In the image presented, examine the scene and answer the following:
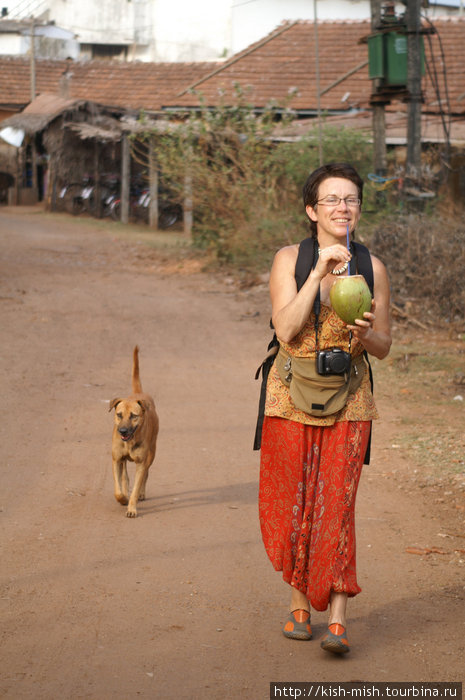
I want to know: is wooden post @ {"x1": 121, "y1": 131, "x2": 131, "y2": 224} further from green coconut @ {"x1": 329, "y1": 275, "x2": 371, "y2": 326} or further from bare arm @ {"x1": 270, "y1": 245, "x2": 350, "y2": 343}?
green coconut @ {"x1": 329, "y1": 275, "x2": 371, "y2": 326}

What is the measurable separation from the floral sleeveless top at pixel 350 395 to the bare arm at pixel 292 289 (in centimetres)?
9

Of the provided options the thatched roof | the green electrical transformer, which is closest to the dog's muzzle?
the green electrical transformer

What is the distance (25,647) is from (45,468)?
304 centimetres

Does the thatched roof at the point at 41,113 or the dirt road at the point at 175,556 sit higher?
the thatched roof at the point at 41,113

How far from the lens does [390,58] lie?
562 inches

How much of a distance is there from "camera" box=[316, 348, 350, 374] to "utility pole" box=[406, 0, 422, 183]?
10.7 metres

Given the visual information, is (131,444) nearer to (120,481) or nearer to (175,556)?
(120,481)

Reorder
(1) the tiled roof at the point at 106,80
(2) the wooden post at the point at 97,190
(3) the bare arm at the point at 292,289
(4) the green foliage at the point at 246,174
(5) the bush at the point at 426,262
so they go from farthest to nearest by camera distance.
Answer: (1) the tiled roof at the point at 106,80
(2) the wooden post at the point at 97,190
(4) the green foliage at the point at 246,174
(5) the bush at the point at 426,262
(3) the bare arm at the point at 292,289

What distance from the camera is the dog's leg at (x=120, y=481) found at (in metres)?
5.89

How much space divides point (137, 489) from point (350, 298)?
9.47 feet

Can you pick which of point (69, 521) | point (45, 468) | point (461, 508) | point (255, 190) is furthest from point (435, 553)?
point (255, 190)

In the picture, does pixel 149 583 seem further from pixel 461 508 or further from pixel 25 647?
pixel 461 508

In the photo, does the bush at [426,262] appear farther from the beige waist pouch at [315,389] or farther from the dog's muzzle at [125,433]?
the beige waist pouch at [315,389]

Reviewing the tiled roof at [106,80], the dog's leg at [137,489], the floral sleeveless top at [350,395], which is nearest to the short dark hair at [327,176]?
the floral sleeveless top at [350,395]
